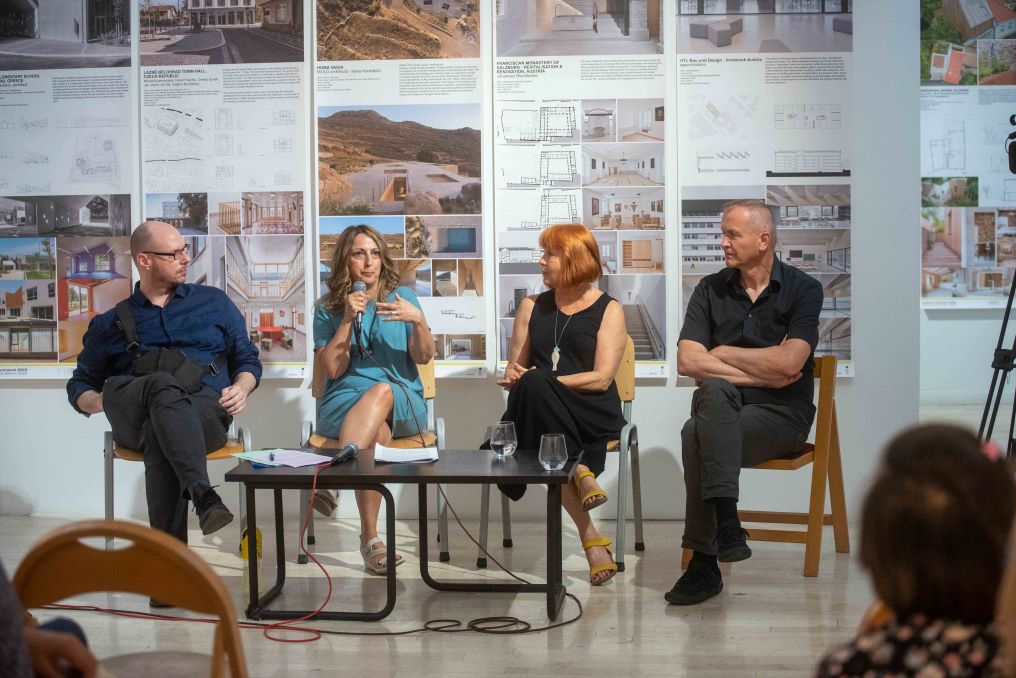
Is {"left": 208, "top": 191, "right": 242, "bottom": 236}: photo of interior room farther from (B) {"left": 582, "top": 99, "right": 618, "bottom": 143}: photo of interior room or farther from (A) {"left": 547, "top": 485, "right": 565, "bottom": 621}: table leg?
(A) {"left": 547, "top": 485, "right": 565, "bottom": 621}: table leg

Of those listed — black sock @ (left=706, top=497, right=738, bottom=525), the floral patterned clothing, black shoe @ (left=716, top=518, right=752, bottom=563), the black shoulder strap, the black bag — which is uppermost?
the black shoulder strap

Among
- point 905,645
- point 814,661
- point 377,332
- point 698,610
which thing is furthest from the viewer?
point 377,332

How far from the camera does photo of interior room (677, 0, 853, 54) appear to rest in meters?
5.03

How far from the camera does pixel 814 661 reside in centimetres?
324

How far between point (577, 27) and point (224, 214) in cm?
186

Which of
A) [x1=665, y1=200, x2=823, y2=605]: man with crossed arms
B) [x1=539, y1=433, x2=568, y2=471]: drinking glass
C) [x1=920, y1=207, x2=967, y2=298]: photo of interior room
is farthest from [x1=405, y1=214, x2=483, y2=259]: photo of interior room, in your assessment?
[x1=920, y1=207, x2=967, y2=298]: photo of interior room

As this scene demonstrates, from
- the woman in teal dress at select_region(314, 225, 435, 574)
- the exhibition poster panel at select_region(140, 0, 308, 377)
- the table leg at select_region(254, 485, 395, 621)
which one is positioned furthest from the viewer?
the exhibition poster panel at select_region(140, 0, 308, 377)

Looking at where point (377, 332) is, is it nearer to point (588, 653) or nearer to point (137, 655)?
point (588, 653)

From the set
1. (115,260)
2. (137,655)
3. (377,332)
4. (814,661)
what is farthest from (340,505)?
(137,655)

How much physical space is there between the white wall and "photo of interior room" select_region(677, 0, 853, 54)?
0.38 ft

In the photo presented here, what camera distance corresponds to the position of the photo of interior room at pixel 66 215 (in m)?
5.35

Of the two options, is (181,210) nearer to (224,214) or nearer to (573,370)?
(224,214)

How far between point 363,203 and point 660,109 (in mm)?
1432

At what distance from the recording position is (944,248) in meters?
8.60
